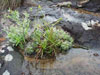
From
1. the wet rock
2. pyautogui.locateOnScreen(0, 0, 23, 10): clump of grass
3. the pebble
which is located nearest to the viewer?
the wet rock

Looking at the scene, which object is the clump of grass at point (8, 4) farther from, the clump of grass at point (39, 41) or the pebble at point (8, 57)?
the pebble at point (8, 57)

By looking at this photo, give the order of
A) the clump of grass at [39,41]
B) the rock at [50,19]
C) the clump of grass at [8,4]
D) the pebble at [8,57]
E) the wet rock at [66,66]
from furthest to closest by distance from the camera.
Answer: the clump of grass at [8,4] → the rock at [50,19] → the clump of grass at [39,41] → the pebble at [8,57] → the wet rock at [66,66]

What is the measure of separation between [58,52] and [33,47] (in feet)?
1.83

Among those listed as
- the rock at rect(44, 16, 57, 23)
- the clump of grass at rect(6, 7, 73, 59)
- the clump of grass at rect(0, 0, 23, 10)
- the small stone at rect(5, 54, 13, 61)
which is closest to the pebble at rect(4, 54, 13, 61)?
the small stone at rect(5, 54, 13, 61)

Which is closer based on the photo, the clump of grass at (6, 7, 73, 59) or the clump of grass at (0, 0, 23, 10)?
the clump of grass at (6, 7, 73, 59)

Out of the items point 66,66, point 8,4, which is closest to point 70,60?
point 66,66

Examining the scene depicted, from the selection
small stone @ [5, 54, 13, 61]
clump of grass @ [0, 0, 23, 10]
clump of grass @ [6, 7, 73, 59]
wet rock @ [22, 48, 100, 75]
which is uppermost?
clump of grass @ [0, 0, 23, 10]

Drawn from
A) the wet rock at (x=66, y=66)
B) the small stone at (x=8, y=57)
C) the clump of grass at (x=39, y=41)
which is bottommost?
the wet rock at (x=66, y=66)

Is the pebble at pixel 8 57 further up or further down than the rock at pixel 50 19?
further down

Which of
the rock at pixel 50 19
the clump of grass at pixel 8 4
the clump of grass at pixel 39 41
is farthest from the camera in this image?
the clump of grass at pixel 8 4

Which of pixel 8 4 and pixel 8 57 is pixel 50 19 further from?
pixel 8 57

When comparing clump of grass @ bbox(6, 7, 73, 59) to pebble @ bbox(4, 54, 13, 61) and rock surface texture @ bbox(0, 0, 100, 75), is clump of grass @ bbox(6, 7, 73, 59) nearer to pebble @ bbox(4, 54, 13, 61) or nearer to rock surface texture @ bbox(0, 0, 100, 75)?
rock surface texture @ bbox(0, 0, 100, 75)

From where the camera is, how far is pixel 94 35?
3412 millimetres

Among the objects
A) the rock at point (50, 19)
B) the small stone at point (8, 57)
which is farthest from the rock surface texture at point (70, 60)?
the rock at point (50, 19)
